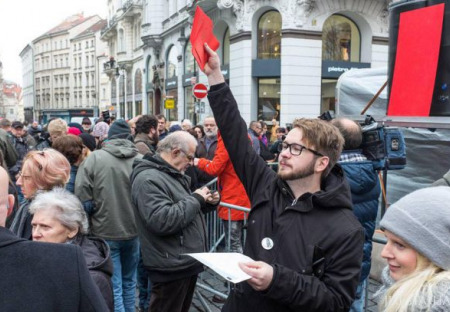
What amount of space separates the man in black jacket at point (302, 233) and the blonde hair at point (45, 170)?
1392mm

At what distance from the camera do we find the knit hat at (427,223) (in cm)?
170

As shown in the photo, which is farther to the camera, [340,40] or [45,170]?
[340,40]

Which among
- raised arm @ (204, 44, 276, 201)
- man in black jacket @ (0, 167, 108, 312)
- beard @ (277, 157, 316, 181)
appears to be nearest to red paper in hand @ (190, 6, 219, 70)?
raised arm @ (204, 44, 276, 201)

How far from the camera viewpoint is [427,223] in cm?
172

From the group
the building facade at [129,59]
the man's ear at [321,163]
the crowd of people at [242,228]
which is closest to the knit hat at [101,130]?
the crowd of people at [242,228]

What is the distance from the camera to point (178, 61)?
2809 centimetres

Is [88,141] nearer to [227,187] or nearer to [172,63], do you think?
[227,187]

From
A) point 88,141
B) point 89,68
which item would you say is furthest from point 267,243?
point 89,68

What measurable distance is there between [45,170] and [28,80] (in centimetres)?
11623

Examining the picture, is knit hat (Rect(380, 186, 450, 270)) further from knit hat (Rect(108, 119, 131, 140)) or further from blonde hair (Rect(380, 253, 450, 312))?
knit hat (Rect(108, 119, 131, 140))

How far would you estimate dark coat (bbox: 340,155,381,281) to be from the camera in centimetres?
385

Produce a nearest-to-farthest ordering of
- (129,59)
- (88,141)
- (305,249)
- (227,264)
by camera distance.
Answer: (227,264) < (305,249) < (88,141) < (129,59)

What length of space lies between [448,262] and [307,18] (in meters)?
19.3

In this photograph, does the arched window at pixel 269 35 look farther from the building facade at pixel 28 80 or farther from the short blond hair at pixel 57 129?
the building facade at pixel 28 80
